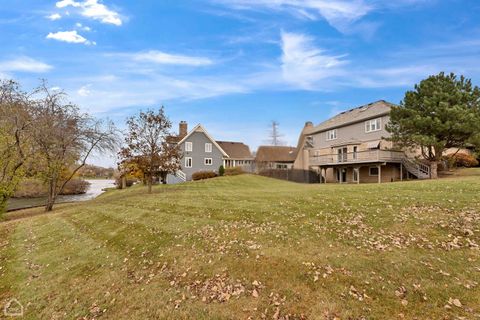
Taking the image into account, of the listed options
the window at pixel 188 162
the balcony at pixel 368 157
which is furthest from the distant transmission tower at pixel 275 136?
the balcony at pixel 368 157

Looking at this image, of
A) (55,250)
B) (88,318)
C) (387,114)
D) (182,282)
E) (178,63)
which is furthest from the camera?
(387,114)

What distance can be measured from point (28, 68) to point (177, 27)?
11307 millimetres

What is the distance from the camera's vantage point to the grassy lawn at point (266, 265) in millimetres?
4797

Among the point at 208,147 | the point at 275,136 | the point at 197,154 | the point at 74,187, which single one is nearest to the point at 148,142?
the point at 197,154

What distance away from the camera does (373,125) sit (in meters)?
28.4

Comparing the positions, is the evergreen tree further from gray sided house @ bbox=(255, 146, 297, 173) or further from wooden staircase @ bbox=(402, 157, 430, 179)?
gray sided house @ bbox=(255, 146, 297, 173)

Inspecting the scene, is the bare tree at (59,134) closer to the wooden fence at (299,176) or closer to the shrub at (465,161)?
the wooden fence at (299,176)

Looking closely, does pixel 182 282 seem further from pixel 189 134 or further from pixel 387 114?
pixel 189 134

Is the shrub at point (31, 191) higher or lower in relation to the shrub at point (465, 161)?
lower

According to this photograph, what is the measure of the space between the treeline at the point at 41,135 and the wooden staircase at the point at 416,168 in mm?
26142

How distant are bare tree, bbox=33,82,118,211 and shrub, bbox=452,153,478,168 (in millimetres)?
33410

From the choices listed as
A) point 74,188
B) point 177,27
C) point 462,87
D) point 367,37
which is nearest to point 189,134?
point 74,188

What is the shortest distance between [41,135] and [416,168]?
97.1 ft

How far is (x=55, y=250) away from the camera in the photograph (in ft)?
27.6
